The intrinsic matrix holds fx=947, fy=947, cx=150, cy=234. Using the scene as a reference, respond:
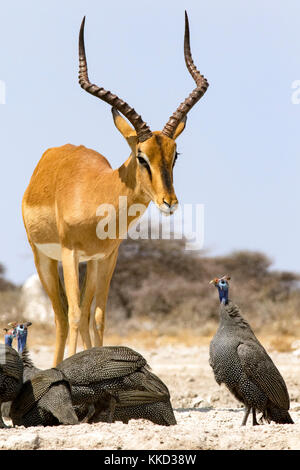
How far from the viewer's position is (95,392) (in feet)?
24.3

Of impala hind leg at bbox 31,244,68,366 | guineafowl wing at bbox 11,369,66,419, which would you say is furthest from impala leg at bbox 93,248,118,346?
guineafowl wing at bbox 11,369,66,419

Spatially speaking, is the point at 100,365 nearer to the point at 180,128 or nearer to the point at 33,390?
the point at 33,390

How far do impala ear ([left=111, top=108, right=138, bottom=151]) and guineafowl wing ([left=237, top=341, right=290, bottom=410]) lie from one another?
9.79 ft

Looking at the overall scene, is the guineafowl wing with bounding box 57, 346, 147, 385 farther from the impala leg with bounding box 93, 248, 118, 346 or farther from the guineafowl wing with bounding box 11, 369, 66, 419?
the impala leg with bounding box 93, 248, 118, 346

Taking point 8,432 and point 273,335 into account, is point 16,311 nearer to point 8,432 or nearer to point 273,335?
point 273,335

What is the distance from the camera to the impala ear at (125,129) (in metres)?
10.2

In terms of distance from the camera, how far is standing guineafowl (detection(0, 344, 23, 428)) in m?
7.36

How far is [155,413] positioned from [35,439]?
5.17ft

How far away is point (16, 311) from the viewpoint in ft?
91.6

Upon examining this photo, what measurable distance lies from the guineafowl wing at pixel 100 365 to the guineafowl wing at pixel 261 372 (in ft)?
3.01

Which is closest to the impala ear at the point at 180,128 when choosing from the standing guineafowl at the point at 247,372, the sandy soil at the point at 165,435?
the standing guineafowl at the point at 247,372

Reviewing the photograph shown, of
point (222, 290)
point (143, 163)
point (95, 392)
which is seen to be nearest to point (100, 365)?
point (95, 392)

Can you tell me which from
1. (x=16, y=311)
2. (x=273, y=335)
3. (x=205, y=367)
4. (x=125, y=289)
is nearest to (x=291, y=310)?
(x=273, y=335)

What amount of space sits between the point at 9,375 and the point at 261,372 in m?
2.12
